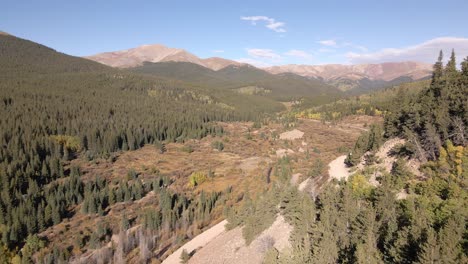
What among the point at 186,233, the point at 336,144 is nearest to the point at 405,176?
the point at 186,233

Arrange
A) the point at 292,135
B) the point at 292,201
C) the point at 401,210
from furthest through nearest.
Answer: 1. the point at 292,135
2. the point at 292,201
3. the point at 401,210

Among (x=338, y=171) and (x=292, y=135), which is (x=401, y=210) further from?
(x=292, y=135)

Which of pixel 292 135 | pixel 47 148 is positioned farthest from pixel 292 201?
pixel 292 135

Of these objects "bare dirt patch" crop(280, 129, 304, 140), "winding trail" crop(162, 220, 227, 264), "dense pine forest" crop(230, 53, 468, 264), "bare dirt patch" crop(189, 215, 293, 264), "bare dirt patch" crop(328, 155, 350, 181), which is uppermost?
"dense pine forest" crop(230, 53, 468, 264)

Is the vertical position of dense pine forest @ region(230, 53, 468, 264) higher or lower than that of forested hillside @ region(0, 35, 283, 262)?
higher

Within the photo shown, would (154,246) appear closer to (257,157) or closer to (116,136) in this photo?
(257,157)

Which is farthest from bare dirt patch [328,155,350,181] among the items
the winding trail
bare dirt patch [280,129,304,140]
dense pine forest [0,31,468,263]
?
bare dirt patch [280,129,304,140]

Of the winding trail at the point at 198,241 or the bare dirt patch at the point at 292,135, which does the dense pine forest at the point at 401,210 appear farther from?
the bare dirt patch at the point at 292,135

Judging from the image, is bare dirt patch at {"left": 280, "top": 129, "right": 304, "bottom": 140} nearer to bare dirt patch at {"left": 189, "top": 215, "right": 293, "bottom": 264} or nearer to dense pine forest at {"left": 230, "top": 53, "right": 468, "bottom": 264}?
dense pine forest at {"left": 230, "top": 53, "right": 468, "bottom": 264}
